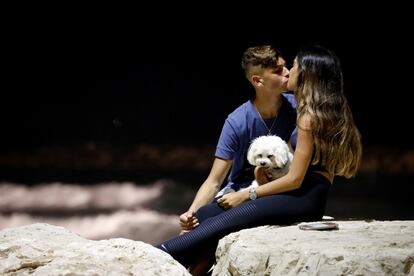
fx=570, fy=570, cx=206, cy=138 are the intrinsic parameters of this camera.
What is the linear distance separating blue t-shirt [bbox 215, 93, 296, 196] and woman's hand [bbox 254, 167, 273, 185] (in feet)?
0.51

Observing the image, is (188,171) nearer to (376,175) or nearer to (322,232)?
(376,175)

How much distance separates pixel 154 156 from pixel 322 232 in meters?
1.50

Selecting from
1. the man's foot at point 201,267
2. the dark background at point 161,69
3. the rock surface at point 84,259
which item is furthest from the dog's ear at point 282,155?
the dark background at point 161,69

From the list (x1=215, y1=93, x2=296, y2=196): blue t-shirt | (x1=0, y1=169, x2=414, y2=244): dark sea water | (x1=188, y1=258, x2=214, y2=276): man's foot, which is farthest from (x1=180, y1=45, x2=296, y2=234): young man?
(x1=0, y1=169, x2=414, y2=244): dark sea water

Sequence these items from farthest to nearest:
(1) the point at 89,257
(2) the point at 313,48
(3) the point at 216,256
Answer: (2) the point at 313,48 < (3) the point at 216,256 < (1) the point at 89,257

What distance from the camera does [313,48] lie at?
2457 mm

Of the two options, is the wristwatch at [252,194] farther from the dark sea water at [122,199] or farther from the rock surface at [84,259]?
the dark sea water at [122,199]

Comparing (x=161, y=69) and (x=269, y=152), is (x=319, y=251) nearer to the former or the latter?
(x=269, y=152)

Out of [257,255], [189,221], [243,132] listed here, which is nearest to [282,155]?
[243,132]

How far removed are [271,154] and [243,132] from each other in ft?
0.90

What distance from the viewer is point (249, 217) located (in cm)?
232

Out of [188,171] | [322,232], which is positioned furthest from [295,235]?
[188,171]

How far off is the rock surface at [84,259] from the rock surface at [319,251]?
232 mm

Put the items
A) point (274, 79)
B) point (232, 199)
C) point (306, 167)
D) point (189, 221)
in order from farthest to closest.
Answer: point (274, 79), point (189, 221), point (232, 199), point (306, 167)
